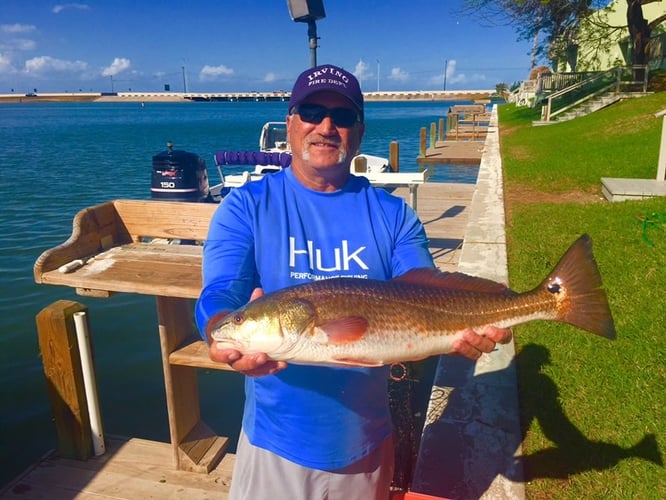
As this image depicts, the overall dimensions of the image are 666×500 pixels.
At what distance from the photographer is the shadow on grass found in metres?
4.05

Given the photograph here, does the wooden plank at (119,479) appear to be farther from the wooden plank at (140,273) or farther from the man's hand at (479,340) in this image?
the man's hand at (479,340)

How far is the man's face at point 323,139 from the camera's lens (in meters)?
2.91

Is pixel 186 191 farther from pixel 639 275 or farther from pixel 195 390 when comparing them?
pixel 639 275

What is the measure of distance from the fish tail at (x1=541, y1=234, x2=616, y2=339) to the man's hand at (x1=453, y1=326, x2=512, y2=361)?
1.27 feet

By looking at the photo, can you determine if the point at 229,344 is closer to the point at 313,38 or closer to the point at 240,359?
the point at 240,359

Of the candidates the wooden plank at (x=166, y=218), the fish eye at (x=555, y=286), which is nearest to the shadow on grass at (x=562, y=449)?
the fish eye at (x=555, y=286)

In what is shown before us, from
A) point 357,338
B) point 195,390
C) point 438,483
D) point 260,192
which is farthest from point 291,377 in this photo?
point 195,390

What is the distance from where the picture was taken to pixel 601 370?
518 cm

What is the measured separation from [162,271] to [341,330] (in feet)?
7.58

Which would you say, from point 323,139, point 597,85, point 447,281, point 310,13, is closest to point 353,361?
point 447,281

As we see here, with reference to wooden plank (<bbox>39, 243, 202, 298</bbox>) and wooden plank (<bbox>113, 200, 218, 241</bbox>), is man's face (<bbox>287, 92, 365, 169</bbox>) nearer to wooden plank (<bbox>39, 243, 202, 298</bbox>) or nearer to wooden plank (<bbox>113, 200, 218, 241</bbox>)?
wooden plank (<bbox>39, 243, 202, 298</bbox>)

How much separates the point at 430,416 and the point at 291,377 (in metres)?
2.41

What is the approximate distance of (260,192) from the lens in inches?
115

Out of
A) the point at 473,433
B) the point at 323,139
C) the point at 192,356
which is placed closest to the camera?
the point at 323,139
